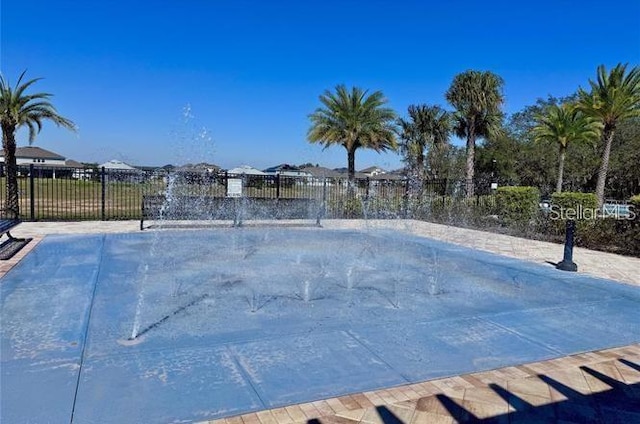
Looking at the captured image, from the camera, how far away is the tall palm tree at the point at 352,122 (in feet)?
66.9

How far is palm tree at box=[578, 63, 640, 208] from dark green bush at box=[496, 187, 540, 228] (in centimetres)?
581

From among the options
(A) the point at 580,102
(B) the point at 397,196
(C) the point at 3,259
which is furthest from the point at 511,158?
(C) the point at 3,259

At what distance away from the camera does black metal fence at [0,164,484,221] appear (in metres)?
14.1

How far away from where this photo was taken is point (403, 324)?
4.61m

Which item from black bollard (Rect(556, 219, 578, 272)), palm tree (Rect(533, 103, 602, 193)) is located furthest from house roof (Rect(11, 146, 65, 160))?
black bollard (Rect(556, 219, 578, 272))

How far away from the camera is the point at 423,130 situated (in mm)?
29016

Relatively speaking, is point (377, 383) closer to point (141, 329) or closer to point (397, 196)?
point (141, 329)

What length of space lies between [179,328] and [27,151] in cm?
7279

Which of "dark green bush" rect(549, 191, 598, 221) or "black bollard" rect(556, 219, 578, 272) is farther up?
"dark green bush" rect(549, 191, 598, 221)

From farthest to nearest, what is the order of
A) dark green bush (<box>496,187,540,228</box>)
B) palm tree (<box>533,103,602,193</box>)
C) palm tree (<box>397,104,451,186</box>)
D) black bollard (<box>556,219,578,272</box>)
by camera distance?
palm tree (<box>397,104,451,186</box>)
palm tree (<box>533,103,602,193</box>)
dark green bush (<box>496,187,540,228</box>)
black bollard (<box>556,219,578,272</box>)

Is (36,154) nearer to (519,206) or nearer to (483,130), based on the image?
(483,130)

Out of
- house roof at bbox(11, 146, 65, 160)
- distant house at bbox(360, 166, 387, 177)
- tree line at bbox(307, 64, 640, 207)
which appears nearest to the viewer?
tree line at bbox(307, 64, 640, 207)

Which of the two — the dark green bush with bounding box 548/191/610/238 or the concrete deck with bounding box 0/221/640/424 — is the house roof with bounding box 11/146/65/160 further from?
the concrete deck with bounding box 0/221/640/424

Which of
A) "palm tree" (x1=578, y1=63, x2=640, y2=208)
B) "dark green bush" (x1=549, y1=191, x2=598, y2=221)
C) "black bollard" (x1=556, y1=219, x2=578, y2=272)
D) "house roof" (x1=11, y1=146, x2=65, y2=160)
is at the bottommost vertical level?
"black bollard" (x1=556, y1=219, x2=578, y2=272)
